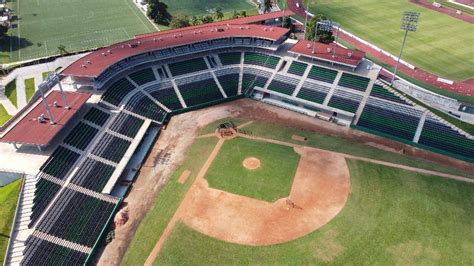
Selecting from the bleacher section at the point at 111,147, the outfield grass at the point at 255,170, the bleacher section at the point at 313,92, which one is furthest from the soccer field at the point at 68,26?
the outfield grass at the point at 255,170

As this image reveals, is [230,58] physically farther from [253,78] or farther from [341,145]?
[341,145]

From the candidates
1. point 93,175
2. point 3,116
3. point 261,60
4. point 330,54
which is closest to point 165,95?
point 261,60

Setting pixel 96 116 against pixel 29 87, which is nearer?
pixel 96 116

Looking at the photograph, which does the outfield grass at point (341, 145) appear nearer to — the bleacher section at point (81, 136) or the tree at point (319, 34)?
the bleacher section at point (81, 136)

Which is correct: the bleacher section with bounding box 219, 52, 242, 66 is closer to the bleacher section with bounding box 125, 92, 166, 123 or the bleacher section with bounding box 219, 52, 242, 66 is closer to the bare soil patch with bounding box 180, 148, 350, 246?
the bleacher section with bounding box 125, 92, 166, 123

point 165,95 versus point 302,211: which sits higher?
point 165,95

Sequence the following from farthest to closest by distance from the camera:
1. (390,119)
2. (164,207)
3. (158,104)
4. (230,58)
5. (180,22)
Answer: (180,22) → (230,58) → (158,104) → (390,119) → (164,207)

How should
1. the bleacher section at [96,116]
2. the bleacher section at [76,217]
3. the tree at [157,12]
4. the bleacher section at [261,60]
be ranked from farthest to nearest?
the tree at [157,12]
the bleacher section at [261,60]
the bleacher section at [96,116]
the bleacher section at [76,217]
